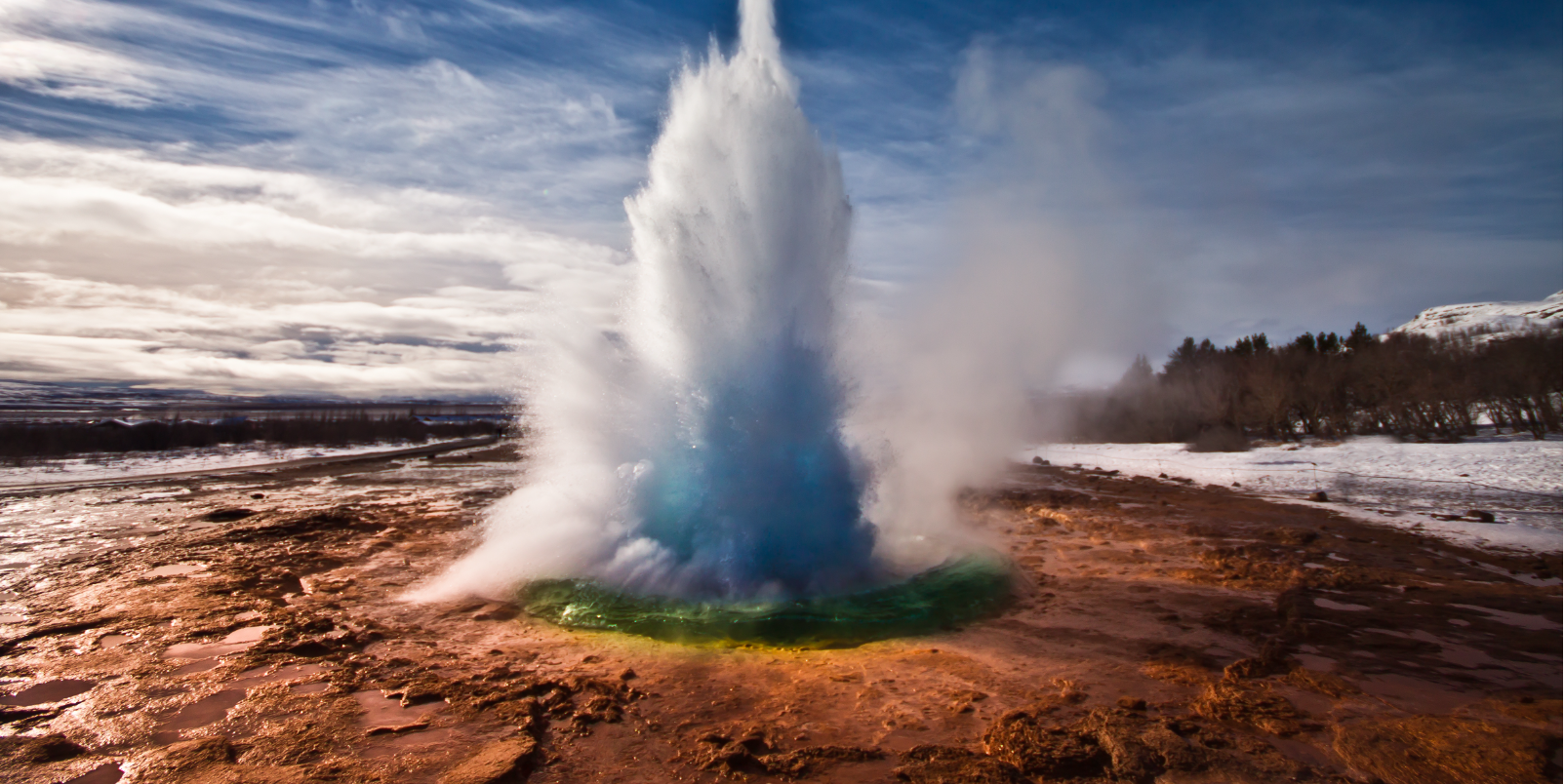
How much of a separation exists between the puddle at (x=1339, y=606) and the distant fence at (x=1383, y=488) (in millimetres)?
1378

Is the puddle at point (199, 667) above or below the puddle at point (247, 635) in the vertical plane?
above

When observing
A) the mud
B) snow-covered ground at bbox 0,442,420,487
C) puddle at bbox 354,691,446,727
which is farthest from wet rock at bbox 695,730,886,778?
snow-covered ground at bbox 0,442,420,487

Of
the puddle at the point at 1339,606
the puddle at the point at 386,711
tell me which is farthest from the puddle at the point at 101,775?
the puddle at the point at 1339,606

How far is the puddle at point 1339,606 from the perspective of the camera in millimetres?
7836

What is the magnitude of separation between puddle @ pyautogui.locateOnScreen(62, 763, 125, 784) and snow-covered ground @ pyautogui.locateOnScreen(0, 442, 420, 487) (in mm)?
28185

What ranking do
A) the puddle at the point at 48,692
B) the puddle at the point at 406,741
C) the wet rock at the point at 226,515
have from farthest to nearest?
the wet rock at the point at 226,515
the puddle at the point at 48,692
the puddle at the point at 406,741

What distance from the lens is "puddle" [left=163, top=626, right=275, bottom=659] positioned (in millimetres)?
6539

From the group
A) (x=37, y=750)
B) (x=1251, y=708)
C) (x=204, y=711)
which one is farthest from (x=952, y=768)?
(x=37, y=750)

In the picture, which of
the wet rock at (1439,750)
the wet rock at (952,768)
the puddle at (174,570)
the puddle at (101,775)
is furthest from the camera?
the puddle at (174,570)

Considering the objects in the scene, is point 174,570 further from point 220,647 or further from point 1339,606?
point 1339,606

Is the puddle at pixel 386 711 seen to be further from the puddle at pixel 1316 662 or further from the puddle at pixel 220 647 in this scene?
the puddle at pixel 1316 662

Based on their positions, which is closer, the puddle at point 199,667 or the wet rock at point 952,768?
the wet rock at point 952,768

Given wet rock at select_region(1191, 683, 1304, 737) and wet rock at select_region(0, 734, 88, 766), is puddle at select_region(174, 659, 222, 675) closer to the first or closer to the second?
wet rock at select_region(0, 734, 88, 766)

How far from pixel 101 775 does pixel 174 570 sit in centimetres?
784
